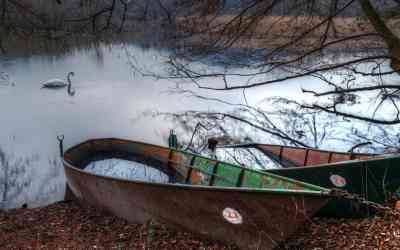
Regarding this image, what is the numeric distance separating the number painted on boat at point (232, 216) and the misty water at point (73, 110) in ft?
14.9

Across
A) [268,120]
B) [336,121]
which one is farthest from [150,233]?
[336,121]

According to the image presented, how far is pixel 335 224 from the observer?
488cm

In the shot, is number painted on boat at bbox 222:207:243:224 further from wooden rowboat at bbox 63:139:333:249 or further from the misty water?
the misty water

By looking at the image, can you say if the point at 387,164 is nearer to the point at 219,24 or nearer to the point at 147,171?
the point at 219,24

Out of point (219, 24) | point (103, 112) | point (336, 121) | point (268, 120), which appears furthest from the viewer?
point (103, 112)

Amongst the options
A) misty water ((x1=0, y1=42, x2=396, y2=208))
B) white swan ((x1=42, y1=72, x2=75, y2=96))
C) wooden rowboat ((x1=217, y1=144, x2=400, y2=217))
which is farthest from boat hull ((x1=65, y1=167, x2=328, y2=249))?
white swan ((x1=42, y1=72, x2=75, y2=96))

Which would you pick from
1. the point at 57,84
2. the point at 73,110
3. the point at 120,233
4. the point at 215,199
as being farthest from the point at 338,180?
the point at 57,84

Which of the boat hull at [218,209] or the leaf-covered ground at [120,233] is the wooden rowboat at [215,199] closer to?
the boat hull at [218,209]

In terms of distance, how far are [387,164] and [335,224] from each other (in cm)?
96

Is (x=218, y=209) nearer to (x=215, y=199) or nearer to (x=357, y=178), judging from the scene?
(x=215, y=199)

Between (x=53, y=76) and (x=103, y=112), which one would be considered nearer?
(x=103, y=112)

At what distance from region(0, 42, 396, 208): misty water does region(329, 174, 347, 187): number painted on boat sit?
5182mm

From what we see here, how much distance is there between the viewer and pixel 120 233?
5.55 m

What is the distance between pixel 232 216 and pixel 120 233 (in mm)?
1796
